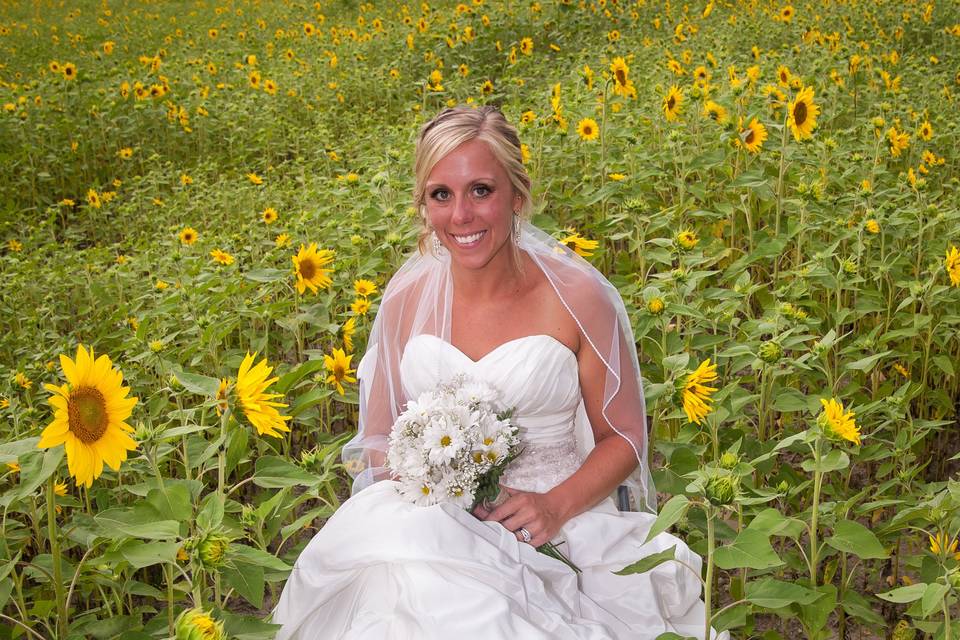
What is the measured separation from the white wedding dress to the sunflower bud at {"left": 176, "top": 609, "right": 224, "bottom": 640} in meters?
0.46

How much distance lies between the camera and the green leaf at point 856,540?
73.0 inches

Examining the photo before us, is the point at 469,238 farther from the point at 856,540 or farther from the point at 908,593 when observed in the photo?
the point at 908,593

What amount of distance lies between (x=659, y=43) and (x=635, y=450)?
239 inches

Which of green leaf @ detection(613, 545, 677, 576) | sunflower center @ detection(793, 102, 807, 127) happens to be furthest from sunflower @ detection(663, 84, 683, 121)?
green leaf @ detection(613, 545, 677, 576)

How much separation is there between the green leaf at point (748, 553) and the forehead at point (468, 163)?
114cm

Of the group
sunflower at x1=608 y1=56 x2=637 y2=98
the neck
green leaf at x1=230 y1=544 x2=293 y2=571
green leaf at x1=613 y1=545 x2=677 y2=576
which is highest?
sunflower at x1=608 y1=56 x2=637 y2=98

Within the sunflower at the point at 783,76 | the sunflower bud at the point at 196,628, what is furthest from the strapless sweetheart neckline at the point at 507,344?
the sunflower at the point at 783,76

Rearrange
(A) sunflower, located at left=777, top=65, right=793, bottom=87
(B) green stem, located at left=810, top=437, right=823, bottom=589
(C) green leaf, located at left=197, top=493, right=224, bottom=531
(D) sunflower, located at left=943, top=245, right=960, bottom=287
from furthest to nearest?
(A) sunflower, located at left=777, top=65, right=793, bottom=87, (D) sunflower, located at left=943, top=245, right=960, bottom=287, (B) green stem, located at left=810, top=437, right=823, bottom=589, (C) green leaf, located at left=197, top=493, right=224, bottom=531

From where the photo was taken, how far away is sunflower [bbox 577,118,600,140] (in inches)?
177

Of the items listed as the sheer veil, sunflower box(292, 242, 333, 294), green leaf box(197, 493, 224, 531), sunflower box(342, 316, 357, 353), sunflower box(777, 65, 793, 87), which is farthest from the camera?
sunflower box(777, 65, 793, 87)

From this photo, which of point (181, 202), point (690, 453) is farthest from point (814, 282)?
point (181, 202)

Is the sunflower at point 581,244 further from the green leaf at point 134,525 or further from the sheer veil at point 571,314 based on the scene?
the green leaf at point 134,525

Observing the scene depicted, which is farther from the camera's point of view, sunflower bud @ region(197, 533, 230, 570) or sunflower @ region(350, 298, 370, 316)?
sunflower @ region(350, 298, 370, 316)

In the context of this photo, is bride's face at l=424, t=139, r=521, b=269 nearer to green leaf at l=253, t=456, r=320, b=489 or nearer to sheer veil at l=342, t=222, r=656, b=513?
sheer veil at l=342, t=222, r=656, b=513
